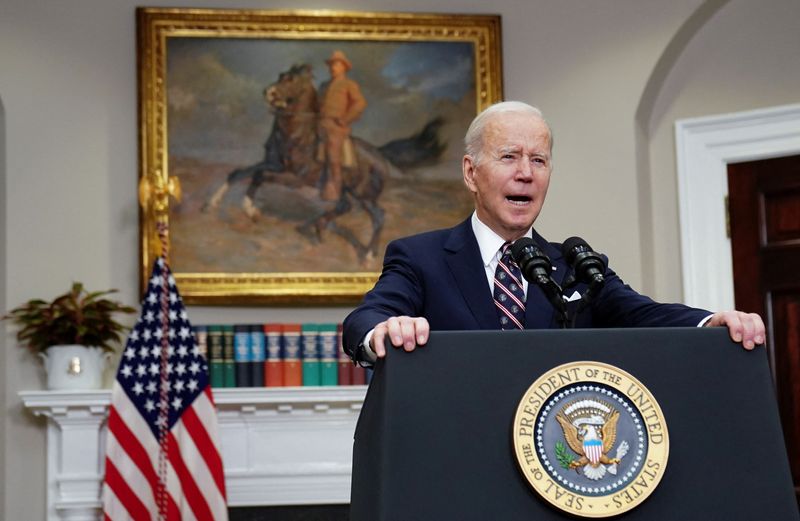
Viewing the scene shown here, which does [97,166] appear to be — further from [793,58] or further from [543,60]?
[793,58]

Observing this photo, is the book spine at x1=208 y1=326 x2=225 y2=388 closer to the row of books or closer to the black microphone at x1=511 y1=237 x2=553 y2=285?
the row of books

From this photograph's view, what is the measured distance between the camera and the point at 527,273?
205cm

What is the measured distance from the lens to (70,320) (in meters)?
5.31

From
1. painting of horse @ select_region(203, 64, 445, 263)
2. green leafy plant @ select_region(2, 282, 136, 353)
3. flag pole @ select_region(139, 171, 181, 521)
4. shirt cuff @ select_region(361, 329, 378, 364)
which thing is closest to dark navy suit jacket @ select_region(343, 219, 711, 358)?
shirt cuff @ select_region(361, 329, 378, 364)

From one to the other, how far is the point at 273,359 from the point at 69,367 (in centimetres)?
98

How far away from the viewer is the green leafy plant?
5.31m

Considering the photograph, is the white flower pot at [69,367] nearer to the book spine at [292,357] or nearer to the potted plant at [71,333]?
the potted plant at [71,333]

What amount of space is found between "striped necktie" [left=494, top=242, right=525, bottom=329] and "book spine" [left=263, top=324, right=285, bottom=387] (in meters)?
3.18

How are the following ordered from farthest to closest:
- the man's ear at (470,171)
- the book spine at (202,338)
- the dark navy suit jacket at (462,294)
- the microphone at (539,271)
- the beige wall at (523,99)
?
1. the beige wall at (523,99)
2. the book spine at (202,338)
3. the man's ear at (470,171)
4. the dark navy suit jacket at (462,294)
5. the microphone at (539,271)

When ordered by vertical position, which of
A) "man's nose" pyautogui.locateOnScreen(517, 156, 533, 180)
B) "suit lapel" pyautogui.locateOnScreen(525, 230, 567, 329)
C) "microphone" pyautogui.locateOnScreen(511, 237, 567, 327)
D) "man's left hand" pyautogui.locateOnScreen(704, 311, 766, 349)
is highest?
"man's nose" pyautogui.locateOnScreen(517, 156, 533, 180)

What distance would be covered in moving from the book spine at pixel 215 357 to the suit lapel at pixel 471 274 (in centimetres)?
316

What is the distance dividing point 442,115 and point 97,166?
1.81m

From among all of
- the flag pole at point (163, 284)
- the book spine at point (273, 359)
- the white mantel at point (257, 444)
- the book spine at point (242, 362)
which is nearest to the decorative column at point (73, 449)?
the white mantel at point (257, 444)

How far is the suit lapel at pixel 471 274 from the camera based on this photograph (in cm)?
235
